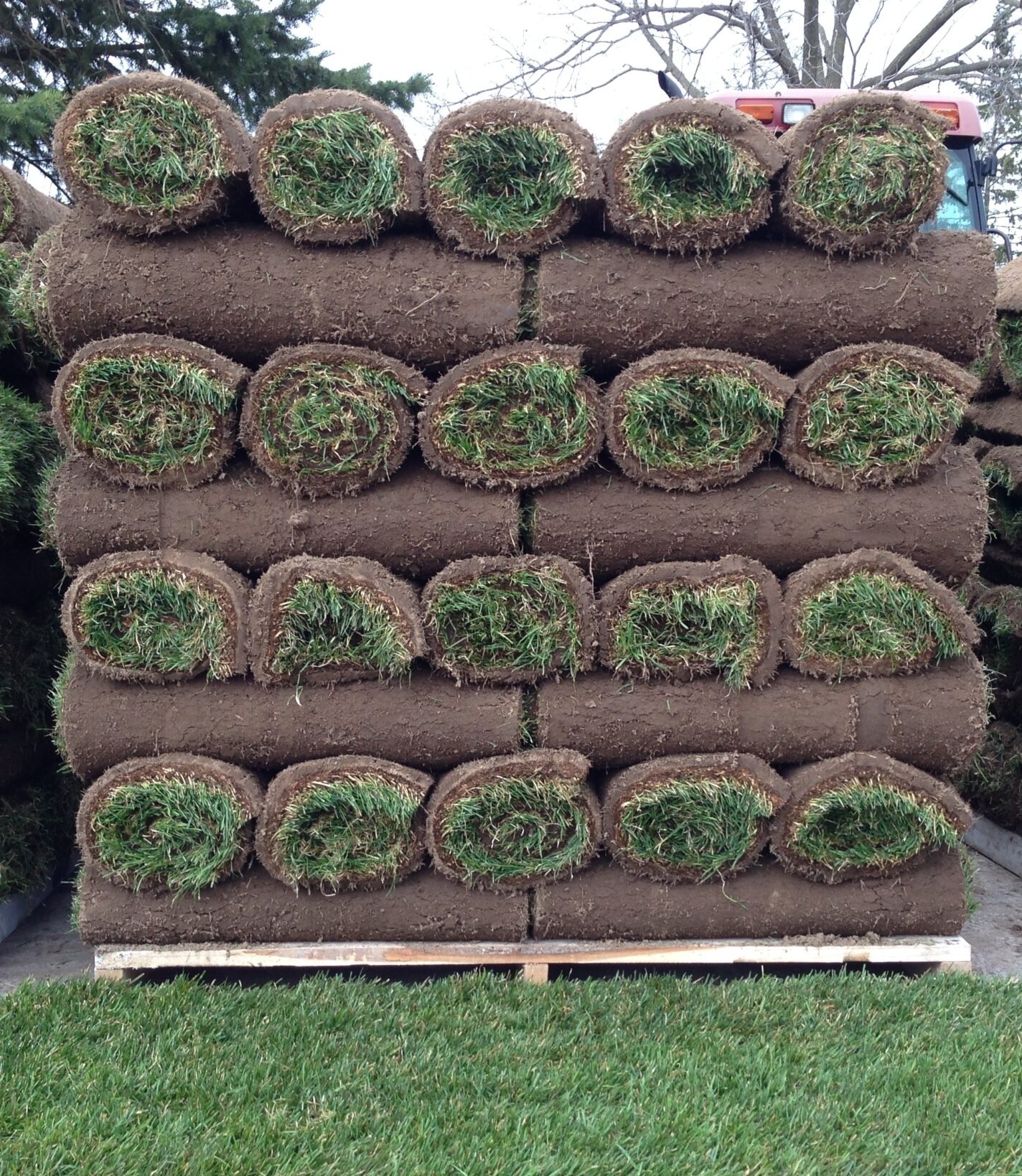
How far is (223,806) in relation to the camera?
11.1 ft

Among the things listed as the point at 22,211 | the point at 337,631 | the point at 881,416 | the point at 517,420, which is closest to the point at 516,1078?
the point at 337,631

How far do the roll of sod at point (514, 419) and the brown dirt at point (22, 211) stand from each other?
7.23 ft

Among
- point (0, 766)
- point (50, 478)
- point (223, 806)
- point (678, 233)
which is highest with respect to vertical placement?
point (678, 233)

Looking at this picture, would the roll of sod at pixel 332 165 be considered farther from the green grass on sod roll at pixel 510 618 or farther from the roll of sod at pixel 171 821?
the roll of sod at pixel 171 821

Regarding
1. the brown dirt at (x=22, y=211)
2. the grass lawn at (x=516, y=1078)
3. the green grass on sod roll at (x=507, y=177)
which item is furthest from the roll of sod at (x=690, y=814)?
the brown dirt at (x=22, y=211)

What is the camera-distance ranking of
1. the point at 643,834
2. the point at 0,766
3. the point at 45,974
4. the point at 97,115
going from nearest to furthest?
Answer: 1. the point at 97,115
2. the point at 643,834
3. the point at 45,974
4. the point at 0,766

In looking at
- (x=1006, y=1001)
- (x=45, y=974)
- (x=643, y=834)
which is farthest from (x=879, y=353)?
(x=45, y=974)

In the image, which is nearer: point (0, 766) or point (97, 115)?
point (97, 115)

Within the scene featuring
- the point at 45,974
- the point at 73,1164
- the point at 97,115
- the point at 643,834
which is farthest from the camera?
the point at 45,974

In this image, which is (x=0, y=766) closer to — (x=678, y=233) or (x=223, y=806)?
(x=223, y=806)

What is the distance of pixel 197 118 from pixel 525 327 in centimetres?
125

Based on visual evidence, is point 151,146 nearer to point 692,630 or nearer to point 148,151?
point 148,151

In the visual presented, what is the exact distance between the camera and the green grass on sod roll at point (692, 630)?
3.33 m

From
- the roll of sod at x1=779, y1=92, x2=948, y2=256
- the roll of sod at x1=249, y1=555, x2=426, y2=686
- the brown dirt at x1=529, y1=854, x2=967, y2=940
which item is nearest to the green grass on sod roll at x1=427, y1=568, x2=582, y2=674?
the roll of sod at x1=249, y1=555, x2=426, y2=686
